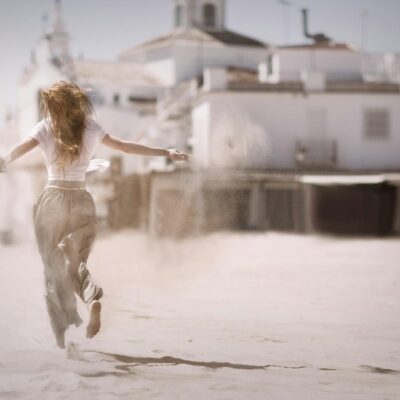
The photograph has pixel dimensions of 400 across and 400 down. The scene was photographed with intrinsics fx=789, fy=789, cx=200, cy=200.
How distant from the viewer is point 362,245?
22109 millimetres

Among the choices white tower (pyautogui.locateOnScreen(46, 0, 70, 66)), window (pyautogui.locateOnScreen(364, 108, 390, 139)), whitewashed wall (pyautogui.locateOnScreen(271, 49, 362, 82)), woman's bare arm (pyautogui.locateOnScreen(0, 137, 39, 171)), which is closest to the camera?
woman's bare arm (pyautogui.locateOnScreen(0, 137, 39, 171))

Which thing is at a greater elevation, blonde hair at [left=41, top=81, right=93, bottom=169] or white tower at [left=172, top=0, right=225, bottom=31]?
white tower at [left=172, top=0, right=225, bottom=31]

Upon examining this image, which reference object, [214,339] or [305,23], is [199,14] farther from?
[214,339]

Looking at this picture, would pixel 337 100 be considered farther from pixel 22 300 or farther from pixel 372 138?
pixel 22 300

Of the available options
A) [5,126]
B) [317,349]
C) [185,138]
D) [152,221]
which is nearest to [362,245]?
[152,221]

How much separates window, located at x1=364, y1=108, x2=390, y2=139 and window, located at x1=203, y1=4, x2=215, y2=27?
30.3m

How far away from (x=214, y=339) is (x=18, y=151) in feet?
7.26

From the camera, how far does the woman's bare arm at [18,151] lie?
5.05 m

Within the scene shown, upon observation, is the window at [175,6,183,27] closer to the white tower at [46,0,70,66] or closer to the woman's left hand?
the white tower at [46,0,70,66]

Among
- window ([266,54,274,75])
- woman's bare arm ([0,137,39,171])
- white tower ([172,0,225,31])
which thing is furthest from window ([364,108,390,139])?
white tower ([172,0,225,31])

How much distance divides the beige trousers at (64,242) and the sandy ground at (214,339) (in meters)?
0.33

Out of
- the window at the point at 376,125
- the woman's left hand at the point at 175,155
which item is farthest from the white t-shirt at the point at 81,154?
the window at the point at 376,125

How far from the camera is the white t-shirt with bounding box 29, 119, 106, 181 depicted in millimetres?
5215

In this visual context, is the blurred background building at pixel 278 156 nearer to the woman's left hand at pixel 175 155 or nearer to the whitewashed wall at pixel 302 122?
the whitewashed wall at pixel 302 122
